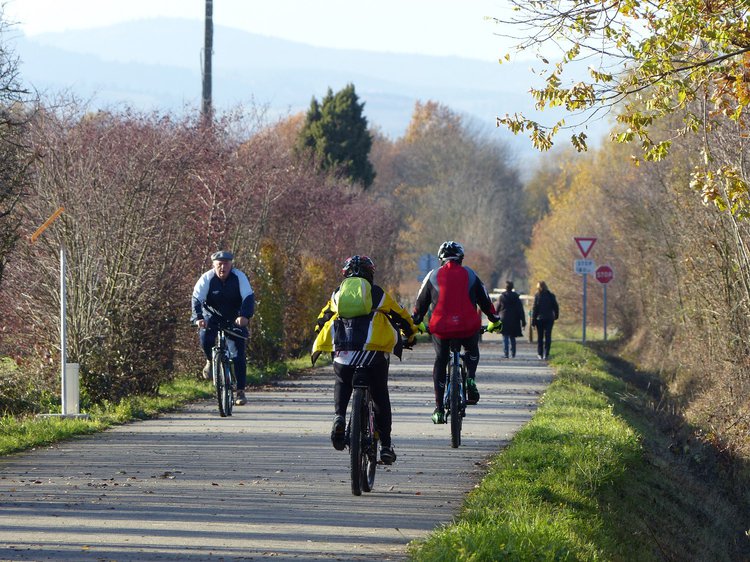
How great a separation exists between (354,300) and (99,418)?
6.35 metres

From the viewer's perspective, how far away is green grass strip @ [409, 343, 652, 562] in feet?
26.6

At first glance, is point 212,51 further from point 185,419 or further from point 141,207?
point 185,419

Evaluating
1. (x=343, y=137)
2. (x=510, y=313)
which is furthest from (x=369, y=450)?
(x=343, y=137)

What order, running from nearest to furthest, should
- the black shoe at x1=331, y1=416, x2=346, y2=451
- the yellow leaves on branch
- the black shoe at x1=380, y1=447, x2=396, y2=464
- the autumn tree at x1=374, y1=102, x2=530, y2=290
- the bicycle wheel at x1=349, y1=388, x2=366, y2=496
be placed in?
the bicycle wheel at x1=349, y1=388, x2=366, y2=496
the black shoe at x1=331, y1=416, x2=346, y2=451
the black shoe at x1=380, y1=447, x2=396, y2=464
the yellow leaves on branch
the autumn tree at x1=374, y1=102, x2=530, y2=290

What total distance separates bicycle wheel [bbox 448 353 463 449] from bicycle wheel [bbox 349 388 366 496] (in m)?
3.17

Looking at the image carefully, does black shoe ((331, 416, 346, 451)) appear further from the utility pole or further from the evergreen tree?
the evergreen tree

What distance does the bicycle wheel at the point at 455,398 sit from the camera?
13250 millimetres

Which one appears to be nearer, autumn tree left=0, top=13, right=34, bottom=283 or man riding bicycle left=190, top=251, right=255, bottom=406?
autumn tree left=0, top=13, right=34, bottom=283

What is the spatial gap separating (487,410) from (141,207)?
210 inches

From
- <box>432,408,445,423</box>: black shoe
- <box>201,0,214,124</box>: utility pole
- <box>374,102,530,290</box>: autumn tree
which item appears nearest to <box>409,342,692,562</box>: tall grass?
<box>432,408,445,423</box>: black shoe

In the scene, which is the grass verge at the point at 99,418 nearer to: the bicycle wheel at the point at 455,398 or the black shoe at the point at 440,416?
the black shoe at the point at 440,416

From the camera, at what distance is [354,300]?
10.2 m

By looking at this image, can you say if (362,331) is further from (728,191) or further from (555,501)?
(728,191)

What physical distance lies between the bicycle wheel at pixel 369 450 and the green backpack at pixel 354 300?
2.09 ft
